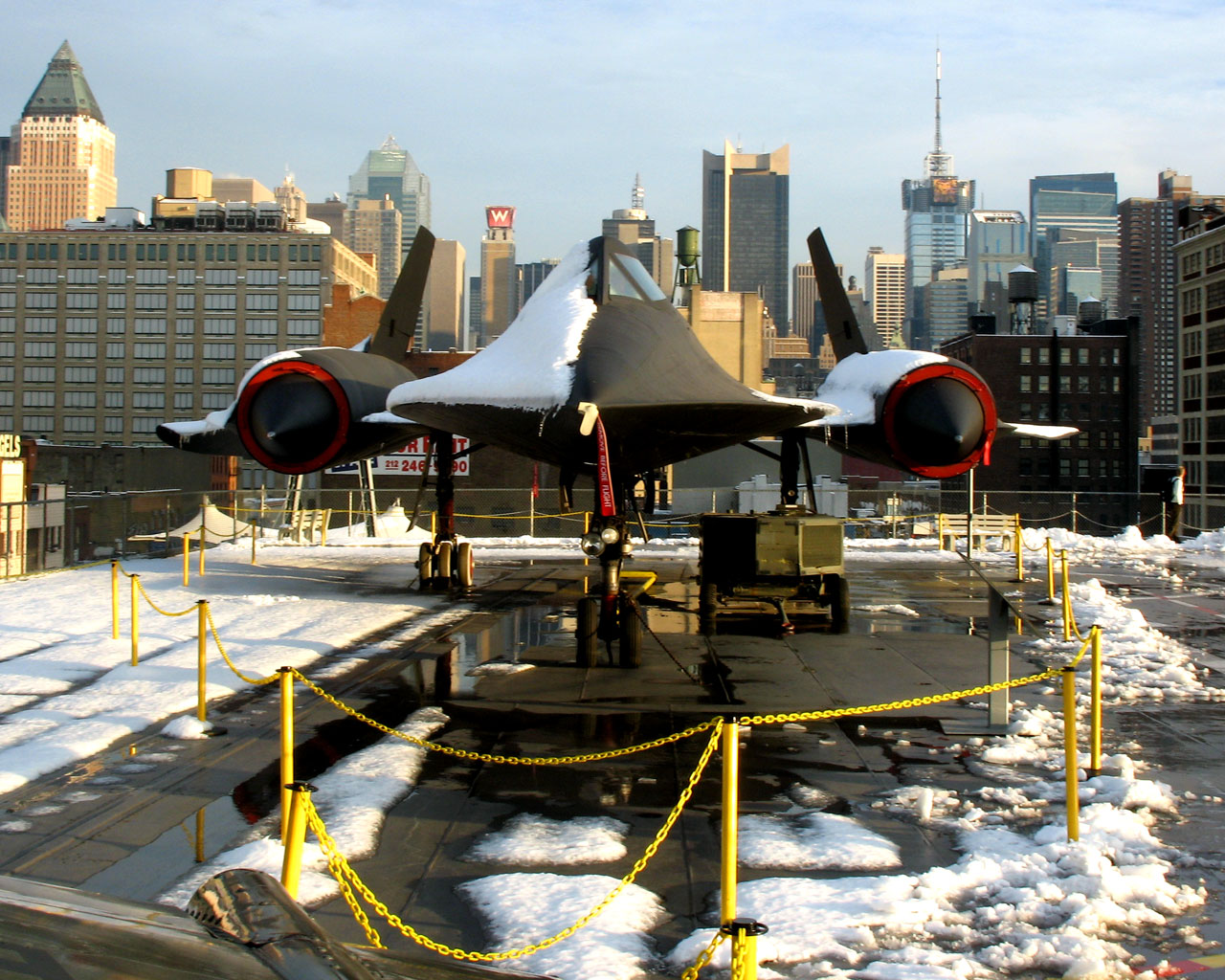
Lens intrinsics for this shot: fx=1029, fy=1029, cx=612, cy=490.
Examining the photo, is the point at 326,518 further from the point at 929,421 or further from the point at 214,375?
the point at 214,375

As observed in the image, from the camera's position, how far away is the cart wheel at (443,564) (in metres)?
15.7

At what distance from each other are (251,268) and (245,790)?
298 ft

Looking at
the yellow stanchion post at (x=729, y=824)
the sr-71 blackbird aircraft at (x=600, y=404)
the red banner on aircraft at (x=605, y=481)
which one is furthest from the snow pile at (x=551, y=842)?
the red banner on aircraft at (x=605, y=481)

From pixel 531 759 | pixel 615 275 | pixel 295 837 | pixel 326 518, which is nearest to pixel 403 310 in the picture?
pixel 615 275

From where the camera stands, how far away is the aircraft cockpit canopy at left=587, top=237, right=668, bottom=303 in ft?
34.1

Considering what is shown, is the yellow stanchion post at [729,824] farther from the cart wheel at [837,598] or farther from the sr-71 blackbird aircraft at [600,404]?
the cart wheel at [837,598]

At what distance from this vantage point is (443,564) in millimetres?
15711

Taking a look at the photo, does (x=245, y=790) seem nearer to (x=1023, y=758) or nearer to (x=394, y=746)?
(x=394, y=746)

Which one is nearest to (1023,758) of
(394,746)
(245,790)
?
(394,746)

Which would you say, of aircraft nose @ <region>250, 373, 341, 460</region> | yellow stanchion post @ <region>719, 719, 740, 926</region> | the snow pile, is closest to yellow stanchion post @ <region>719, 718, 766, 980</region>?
yellow stanchion post @ <region>719, 719, 740, 926</region>

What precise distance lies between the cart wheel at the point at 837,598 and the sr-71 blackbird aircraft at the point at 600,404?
1592mm

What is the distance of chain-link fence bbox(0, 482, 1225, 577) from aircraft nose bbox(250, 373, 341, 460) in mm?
1566

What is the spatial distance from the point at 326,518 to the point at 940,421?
671 inches

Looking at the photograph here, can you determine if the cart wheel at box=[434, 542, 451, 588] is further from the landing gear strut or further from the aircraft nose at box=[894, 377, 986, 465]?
the aircraft nose at box=[894, 377, 986, 465]
